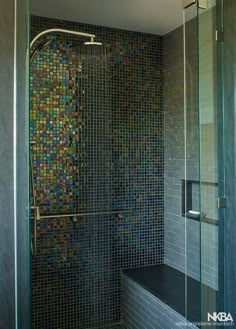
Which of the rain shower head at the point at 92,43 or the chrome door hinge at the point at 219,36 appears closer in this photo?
the chrome door hinge at the point at 219,36

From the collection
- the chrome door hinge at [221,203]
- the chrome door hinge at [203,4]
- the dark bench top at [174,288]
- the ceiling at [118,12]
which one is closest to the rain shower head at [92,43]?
the ceiling at [118,12]

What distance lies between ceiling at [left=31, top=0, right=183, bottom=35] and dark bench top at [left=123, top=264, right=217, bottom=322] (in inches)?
77.2

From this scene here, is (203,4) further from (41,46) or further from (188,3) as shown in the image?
(41,46)

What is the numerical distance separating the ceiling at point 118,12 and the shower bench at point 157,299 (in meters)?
1.96

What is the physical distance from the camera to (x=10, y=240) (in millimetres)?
1448

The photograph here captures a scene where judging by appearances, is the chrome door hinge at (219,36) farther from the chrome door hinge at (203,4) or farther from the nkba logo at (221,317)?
the nkba logo at (221,317)

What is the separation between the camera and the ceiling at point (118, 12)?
240 cm

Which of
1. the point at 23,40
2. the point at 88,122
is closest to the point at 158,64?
the point at 88,122

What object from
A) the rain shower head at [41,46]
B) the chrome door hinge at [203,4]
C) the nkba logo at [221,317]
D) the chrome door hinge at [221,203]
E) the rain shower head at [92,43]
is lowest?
the nkba logo at [221,317]

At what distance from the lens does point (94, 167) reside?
2.74 metres

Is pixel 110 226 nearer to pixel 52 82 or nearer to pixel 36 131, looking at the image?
pixel 36 131

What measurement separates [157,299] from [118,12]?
2.21 meters

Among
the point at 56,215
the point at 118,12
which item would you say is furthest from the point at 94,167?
the point at 118,12

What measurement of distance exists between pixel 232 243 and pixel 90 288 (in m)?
1.50
